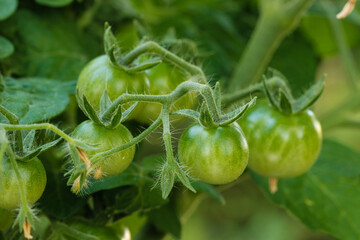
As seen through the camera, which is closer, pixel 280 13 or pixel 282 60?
pixel 280 13

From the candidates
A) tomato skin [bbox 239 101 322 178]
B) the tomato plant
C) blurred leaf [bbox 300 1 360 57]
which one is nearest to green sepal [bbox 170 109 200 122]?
the tomato plant

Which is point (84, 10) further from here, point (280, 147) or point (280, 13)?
point (280, 147)

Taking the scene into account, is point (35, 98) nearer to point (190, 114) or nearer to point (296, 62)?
point (190, 114)

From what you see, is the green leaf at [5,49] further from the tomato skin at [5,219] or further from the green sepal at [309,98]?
the green sepal at [309,98]

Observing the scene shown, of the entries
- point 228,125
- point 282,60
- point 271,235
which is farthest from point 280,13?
point 271,235

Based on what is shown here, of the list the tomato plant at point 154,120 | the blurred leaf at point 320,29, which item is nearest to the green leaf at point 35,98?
the tomato plant at point 154,120

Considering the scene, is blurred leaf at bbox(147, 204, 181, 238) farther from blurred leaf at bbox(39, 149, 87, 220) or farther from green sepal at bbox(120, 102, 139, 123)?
green sepal at bbox(120, 102, 139, 123)
